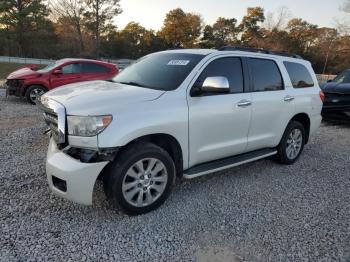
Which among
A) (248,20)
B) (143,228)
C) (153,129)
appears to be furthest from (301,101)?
(248,20)

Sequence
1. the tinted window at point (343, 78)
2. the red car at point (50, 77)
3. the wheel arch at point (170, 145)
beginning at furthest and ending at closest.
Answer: the tinted window at point (343, 78) → the red car at point (50, 77) → the wheel arch at point (170, 145)

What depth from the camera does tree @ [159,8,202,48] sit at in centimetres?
5209

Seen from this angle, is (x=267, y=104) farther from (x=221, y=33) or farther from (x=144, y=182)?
(x=221, y=33)

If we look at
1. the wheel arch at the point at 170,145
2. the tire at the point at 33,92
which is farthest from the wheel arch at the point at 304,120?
the tire at the point at 33,92

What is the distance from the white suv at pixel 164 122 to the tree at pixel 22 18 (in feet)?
132

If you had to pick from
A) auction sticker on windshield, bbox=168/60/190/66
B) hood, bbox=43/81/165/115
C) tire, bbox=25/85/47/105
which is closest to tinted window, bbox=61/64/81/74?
tire, bbox=25/85/47/105

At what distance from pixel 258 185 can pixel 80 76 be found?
7.64 metres

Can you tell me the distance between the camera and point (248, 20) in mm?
57656

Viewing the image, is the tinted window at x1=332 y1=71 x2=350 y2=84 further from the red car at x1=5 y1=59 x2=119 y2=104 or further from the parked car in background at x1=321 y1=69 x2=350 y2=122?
the red car at x1=5 y1=59 x2=119 y2=104

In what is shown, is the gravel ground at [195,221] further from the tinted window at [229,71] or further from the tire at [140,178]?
the tinted window at [229,71]

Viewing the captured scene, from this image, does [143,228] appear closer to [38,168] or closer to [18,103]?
[38,168]

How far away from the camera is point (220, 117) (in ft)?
13.7

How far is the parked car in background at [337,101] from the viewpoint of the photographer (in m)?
9.43

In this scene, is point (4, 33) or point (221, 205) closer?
point (221, 205)
